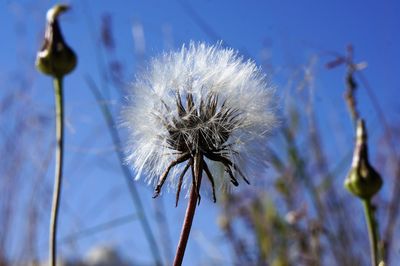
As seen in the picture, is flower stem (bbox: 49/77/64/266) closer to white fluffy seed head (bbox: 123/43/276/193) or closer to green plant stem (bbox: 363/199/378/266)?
white fluffy seed head (bbox: 123/43/276/193)

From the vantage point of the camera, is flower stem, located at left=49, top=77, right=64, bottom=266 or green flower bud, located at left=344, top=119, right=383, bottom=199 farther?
green flower bud, located at left=344, top=119, right=383, bottom=199

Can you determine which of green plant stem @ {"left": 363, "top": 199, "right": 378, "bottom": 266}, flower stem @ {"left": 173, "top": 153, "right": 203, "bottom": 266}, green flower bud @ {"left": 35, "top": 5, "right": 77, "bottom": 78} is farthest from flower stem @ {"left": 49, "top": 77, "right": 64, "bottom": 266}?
green plant stem @ {"left": 363, "top": 199, "right": 378, "bottom": 266}

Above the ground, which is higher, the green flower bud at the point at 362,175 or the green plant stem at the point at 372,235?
the green flower bud at the point at 362,175

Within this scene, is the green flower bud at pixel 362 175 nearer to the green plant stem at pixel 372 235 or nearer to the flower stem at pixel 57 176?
the green plant stem at pixel 372 235

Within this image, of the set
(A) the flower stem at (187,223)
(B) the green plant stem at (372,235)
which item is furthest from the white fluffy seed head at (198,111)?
(B) the green plant stem at (372,235)

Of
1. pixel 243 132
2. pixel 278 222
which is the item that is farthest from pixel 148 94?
pixel 278 222

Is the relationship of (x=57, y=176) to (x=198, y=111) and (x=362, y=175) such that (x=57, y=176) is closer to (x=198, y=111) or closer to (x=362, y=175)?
(x=198, y=111)

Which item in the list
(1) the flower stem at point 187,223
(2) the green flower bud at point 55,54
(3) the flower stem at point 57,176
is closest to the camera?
(1) the flower stem at point 187,223

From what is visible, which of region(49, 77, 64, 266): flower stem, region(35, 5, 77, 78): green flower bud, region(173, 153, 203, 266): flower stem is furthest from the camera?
region(35, 5, 77, 78): green flower bud
